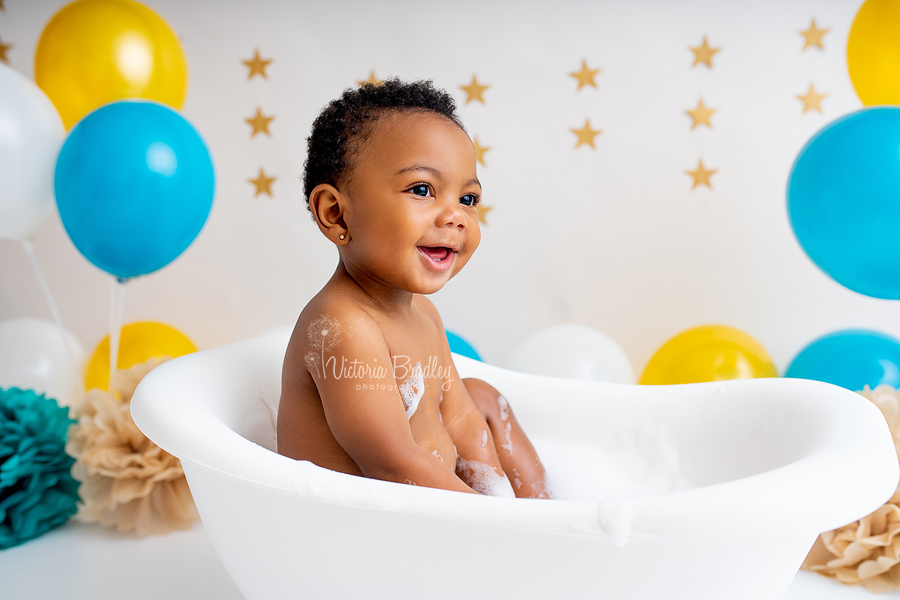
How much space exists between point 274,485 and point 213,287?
6.23ft

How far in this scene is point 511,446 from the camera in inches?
47.2

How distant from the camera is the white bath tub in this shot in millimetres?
629

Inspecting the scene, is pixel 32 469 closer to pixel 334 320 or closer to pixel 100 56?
pixel 334 320

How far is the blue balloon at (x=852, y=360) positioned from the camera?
176cm

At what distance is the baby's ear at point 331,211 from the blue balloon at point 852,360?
4.53ft

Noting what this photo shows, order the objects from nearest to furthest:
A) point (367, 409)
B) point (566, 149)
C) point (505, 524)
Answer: point (505, 524) → point (367, 409) → point (566, 149)

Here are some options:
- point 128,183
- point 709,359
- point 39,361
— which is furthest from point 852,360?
point 39,361

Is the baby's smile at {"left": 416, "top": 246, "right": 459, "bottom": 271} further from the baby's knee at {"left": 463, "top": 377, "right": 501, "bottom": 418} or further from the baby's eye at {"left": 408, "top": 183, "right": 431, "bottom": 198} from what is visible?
the baby's knee at {"left": 463, "top": 377, "right": 501, "bottom": 418}

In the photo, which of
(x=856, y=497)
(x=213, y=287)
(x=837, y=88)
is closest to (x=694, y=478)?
(x=856, y=497)

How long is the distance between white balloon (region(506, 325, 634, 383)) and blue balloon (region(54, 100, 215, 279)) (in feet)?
3.09

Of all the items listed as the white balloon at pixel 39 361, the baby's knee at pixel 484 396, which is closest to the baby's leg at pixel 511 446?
the baby's knee at pixel 484 396

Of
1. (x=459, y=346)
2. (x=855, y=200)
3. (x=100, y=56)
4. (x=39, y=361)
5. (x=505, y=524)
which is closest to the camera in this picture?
(x=505, y=524)

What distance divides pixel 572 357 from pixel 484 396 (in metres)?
0.73

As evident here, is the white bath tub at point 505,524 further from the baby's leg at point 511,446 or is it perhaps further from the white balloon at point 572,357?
the white balloon at point 572,357
